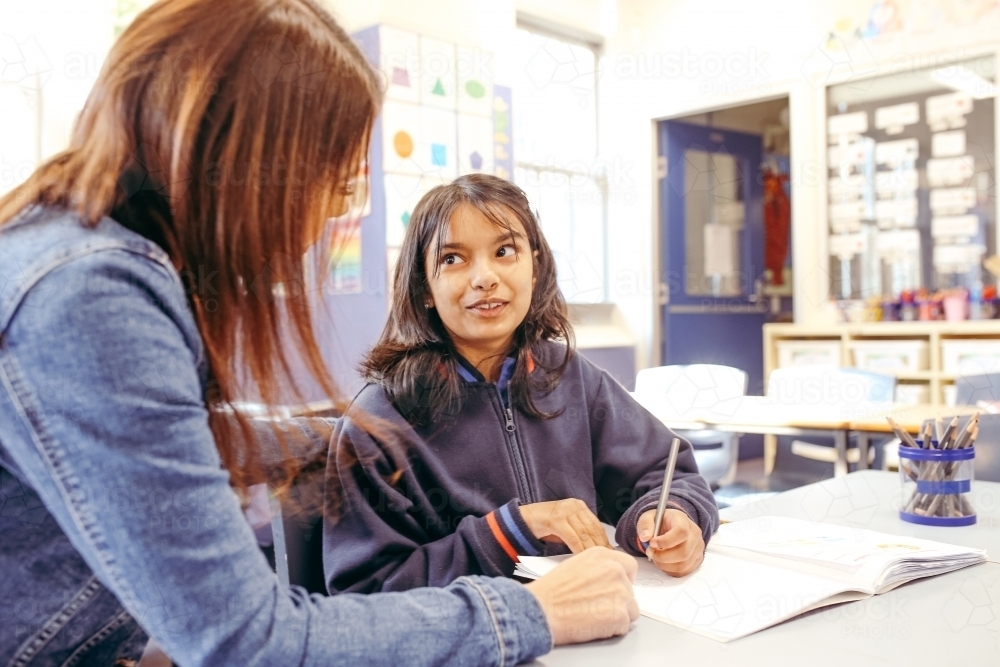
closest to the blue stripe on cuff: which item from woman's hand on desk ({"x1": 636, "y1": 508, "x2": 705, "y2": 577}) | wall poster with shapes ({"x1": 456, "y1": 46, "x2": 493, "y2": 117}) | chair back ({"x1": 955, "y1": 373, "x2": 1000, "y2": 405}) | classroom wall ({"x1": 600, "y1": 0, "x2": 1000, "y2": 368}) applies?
woman's hand on desk ({"x1": 636, "y1": 508, "x2": 705, "y2": 577})

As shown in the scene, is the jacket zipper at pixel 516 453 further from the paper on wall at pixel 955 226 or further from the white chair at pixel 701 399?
the paper on wall at pixel 955 226

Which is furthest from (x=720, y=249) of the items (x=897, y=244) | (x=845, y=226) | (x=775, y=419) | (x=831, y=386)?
(x=775, y=419)

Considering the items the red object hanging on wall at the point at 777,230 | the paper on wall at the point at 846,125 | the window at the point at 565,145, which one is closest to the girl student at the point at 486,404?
the window at the point at 565,145

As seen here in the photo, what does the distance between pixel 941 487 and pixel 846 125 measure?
3.32m

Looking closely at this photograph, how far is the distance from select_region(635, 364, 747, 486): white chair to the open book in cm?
137

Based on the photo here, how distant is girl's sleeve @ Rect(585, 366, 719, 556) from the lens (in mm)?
1072

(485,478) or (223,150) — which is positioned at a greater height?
(223,150)

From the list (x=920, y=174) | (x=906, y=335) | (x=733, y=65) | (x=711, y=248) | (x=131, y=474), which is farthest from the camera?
(x=711, y=248)

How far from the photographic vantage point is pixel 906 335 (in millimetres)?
3502

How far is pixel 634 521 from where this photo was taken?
2.96 ft

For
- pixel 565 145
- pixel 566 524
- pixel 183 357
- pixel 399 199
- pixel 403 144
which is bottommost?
pixel 566 524

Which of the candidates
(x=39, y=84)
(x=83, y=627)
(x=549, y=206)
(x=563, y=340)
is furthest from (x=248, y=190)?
(x=549, y=206)

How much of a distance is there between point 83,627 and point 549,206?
6.72 ft

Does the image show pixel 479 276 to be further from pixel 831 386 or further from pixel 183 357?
pixel 831 386
